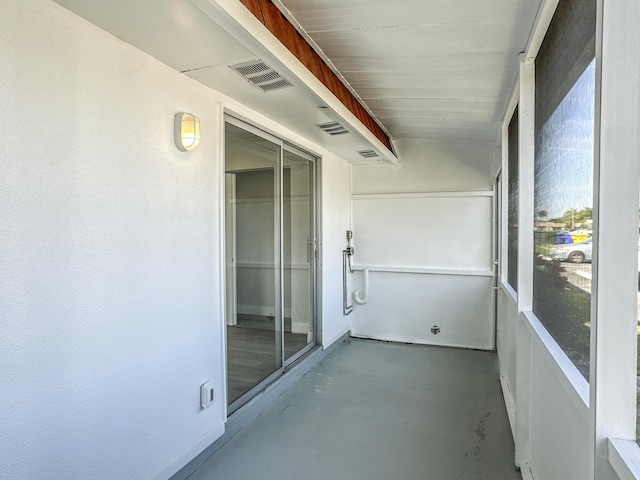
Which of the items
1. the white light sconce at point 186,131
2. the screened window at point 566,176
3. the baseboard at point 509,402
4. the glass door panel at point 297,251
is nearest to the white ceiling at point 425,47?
the screened window at point 566,176

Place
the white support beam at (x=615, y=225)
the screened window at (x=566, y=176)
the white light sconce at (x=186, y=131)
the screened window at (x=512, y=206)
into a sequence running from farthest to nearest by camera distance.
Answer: the screened window at (x=512, y=206)
the white light sconce at (x=186, y=131)
the screened window at (x=566, y=176)
the white support beam at (x=615, y=225)

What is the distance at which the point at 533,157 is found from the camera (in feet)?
7.02

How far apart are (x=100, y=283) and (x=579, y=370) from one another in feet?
6.04

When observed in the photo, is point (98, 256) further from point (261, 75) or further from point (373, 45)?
point (373, 45)

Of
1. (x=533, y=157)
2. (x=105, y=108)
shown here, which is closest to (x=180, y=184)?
(x=105, y=108)

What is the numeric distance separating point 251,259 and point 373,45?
1.72 metres

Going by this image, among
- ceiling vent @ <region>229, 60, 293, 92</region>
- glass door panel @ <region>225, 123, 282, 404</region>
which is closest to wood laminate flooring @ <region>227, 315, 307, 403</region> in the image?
glass door panel @ <region>225, 123, 282, 404</region>

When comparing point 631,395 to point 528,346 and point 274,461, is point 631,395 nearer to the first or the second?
point 528,346

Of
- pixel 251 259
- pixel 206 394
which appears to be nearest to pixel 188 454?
pixel 206 394

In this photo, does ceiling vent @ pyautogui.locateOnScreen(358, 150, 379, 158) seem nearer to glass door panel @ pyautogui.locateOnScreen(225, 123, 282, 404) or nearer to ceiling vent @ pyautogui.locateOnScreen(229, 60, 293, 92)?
glass door panel @ pyautogui.locateOnScreen(225, 123, 282, 404)

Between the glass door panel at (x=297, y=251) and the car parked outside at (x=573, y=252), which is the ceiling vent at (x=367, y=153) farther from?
the car parked outside at (x=573, y=252)

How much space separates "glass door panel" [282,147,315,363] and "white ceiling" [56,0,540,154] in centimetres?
69

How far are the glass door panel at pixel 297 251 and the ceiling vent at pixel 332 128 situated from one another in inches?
17.4

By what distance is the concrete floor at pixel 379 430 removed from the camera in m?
2.22
